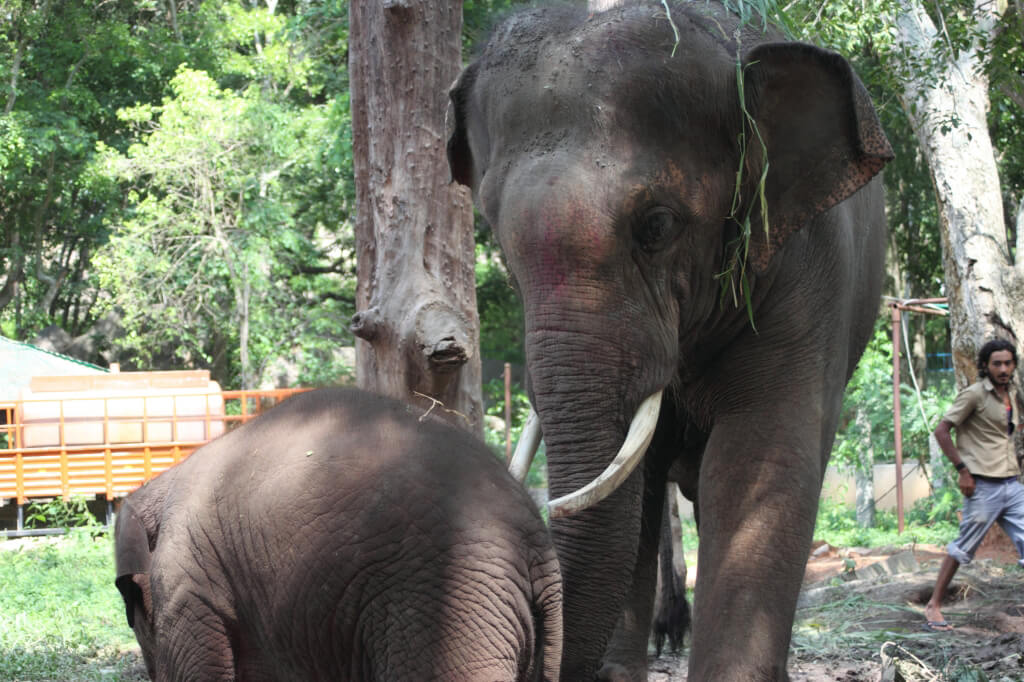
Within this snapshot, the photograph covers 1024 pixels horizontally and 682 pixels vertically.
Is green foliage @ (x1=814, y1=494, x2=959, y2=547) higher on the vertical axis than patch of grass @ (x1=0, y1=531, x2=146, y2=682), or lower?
lower

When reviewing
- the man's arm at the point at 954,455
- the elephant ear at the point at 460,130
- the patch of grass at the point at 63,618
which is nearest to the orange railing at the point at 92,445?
the patch of grass at the point at 63,618

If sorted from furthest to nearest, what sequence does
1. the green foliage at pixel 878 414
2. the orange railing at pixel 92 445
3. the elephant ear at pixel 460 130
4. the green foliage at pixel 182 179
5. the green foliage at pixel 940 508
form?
1. the green foliage at pixel 182 179
2. the green foliage at pixel 878 414
3. the orange railing at pixel 92 445
4. the green foliage at pixel 940 508
5. the elephant ear at pixel 460 130

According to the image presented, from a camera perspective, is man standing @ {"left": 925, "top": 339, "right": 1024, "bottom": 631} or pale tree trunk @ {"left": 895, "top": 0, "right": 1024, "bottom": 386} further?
pale tree trunk @ {"left": 895, "top": 0, "right": 1024, "bottom": 386}

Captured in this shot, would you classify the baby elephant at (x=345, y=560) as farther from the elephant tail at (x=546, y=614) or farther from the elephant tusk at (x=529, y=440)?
the elephant tusk at (x=529, y=440)

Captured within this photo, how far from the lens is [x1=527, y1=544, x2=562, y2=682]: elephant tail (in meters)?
2.85

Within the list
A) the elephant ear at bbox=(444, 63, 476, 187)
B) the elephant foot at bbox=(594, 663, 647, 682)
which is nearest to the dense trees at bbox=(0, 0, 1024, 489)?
the elephant foot at bbox=(594, 663, 647, 682)

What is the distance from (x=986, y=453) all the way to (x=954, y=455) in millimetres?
213

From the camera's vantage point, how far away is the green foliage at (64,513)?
13.5 metres

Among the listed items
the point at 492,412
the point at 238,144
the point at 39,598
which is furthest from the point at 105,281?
the point at 39,598

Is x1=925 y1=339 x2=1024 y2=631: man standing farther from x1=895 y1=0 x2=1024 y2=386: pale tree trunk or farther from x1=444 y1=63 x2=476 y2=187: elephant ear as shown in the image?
x1=444 y1=63 x2=476 y2=187: elephant ear

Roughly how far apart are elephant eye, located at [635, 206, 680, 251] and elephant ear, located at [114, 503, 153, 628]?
5.31 ft

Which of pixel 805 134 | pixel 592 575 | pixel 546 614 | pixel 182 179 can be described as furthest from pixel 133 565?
pixel 182 179

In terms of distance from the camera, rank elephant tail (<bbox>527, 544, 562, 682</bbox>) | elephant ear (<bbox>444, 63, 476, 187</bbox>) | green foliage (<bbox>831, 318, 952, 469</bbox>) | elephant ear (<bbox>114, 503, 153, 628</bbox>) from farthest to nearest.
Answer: green foliage (<bbox>831, 318, 952, 469</bbox>) → elephant ear (<bbox>444, 63, 476, 187</bbox>) → elephant ear (<bbox>114, 503, 153, 628</bbox>) → elephant tail (<bbox>527, 544, 562, 682</bbox>)

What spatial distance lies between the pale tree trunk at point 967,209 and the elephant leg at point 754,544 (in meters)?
7.18
